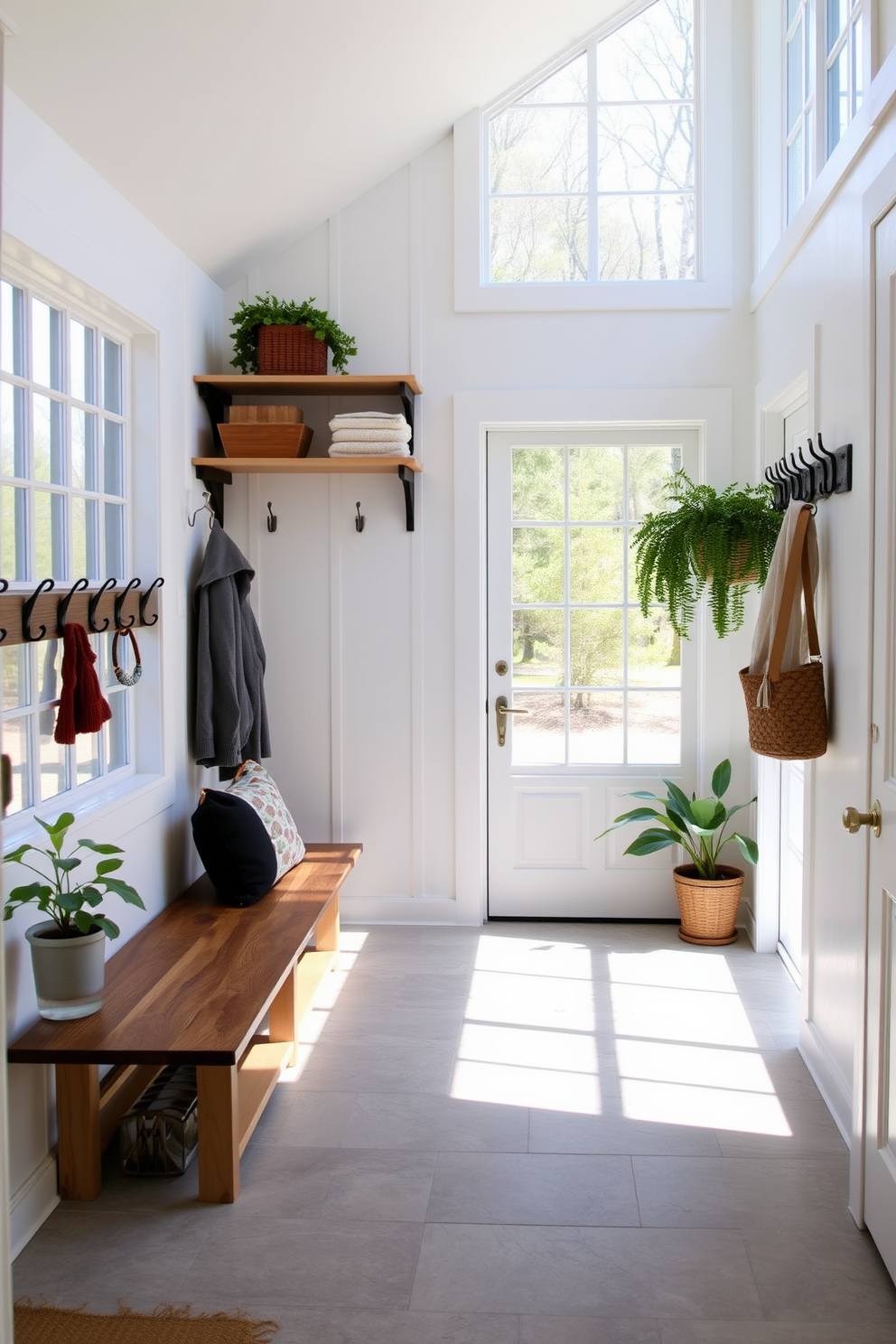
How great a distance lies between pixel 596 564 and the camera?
457 centimetres

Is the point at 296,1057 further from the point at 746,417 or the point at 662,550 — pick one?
the point at 746,417

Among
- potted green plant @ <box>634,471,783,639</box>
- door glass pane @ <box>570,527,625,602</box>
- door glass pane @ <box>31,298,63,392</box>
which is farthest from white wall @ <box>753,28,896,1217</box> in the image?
door glass pane @ <box>31,298,63,392</box>

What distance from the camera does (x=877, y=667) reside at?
2.31 metres

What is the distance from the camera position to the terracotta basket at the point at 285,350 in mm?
4109

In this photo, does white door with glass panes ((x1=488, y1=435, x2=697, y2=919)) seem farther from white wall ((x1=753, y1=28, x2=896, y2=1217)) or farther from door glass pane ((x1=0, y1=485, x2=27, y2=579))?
door glass pane ((x1=0, y1=485, x2=27, y2=579))

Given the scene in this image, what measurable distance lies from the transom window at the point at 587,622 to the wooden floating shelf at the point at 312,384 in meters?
0.61

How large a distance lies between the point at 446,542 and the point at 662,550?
1.25 m

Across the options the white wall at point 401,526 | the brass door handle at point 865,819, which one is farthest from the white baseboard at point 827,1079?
the white wall at point 401,526

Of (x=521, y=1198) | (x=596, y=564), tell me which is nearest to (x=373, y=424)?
(x=596, y=564)

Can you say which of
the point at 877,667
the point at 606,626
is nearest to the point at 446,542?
the point at 606,626

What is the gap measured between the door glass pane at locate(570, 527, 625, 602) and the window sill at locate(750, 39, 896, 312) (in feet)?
3.46

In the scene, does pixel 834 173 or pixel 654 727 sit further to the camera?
pixel 654 727

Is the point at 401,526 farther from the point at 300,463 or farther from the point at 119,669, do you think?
the point at 119,669

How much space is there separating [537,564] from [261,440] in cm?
122
